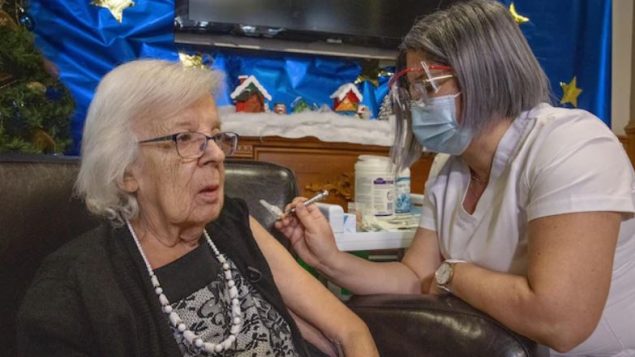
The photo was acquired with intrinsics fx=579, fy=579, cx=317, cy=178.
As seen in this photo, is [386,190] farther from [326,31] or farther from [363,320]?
[326,31]

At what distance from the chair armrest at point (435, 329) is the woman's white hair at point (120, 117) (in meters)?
0.57

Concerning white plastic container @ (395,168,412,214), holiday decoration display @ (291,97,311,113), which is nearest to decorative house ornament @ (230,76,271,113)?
holiday decoration display @ (291,97,311,113)

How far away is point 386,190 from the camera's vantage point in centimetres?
200

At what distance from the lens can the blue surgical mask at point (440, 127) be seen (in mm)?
1316

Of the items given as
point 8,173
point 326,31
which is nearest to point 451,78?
point 8,173

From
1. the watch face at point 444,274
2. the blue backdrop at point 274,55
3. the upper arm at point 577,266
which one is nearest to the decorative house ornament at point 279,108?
the blue backdrop at point 274,55

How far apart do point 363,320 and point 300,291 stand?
6.2 inches

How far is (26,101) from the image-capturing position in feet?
5.25

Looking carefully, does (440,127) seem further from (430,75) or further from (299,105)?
(299,105)

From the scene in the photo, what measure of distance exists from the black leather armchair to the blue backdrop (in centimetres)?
56

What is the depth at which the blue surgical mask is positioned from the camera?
4.32 ft

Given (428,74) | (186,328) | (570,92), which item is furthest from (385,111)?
(186,328)

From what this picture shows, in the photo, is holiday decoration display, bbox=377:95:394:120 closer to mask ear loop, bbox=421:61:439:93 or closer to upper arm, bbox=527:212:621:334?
mask ear loop, bbox=421:61:439:93

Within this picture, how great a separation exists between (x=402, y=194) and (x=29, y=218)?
1.27 meters
